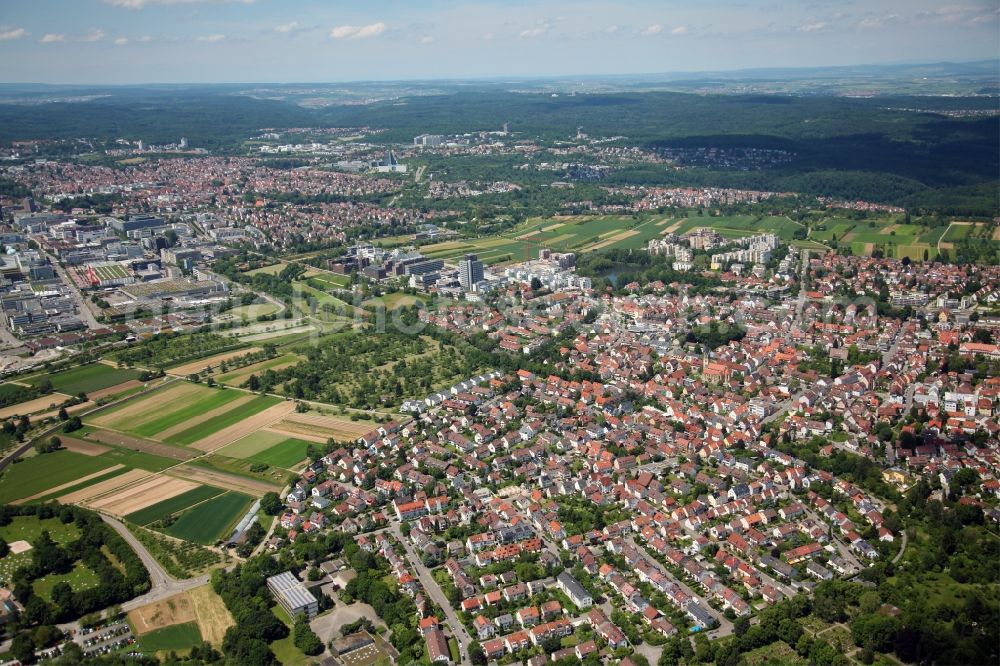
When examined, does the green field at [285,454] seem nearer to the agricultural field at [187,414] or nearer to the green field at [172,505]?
the agricultural field at [187,414]

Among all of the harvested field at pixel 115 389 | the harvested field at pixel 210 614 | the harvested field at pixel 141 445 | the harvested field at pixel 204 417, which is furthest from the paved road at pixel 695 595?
the harvested field at pixel 115 389

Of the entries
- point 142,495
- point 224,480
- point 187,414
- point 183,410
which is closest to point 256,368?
point 183,410

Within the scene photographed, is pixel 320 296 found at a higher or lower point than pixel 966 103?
lower

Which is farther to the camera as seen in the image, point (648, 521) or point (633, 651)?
point (648, 521)

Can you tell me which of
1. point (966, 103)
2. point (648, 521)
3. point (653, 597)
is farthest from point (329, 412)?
point (966, 103)

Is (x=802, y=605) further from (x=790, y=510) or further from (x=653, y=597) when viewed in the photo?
(x=790, y=510)

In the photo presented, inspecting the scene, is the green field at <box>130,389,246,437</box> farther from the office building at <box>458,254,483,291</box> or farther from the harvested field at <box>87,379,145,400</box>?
the office building at <box>458,254,483,291</box>
